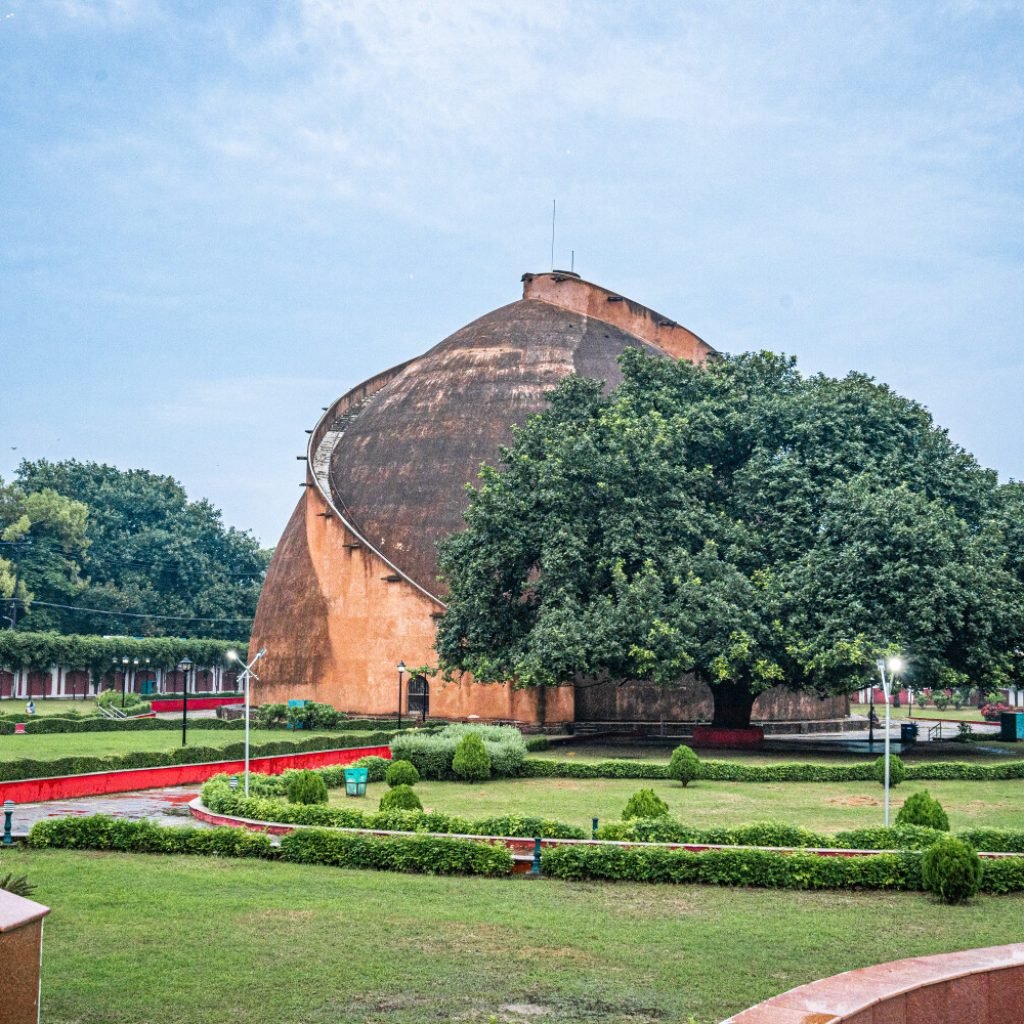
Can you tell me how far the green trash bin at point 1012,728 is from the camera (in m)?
33.9

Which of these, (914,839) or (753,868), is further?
(914,839)

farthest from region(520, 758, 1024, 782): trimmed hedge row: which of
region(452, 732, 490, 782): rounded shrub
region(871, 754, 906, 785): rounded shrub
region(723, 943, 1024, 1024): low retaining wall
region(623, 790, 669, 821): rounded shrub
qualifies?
region(723, 943, 1024, 1024): low retaining wall

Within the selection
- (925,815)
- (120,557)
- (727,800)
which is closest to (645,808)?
(925,815)

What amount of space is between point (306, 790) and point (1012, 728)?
23.6 m

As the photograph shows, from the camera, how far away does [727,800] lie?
2036 cm

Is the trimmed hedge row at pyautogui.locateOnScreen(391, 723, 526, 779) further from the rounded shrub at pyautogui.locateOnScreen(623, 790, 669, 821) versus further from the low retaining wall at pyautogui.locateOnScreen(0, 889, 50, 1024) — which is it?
the low retaining wall at pyautogui.locateOnScreen(0, 889, 50, 1024)

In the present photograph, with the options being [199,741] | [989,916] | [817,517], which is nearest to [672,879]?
[989,916]

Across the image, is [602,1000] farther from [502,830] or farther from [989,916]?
[502,830]

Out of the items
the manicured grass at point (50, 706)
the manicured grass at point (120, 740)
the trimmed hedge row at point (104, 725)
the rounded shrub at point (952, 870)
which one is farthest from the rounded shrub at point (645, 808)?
the manicured grass at point (50, 706)

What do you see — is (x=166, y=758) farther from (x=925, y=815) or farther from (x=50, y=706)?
(x=50, y=706)

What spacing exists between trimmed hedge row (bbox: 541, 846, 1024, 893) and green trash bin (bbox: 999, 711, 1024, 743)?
23066mm

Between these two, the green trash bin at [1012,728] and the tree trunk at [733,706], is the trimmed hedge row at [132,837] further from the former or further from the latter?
the green trash bin at [1012,728]

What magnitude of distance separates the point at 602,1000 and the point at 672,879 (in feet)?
15.3

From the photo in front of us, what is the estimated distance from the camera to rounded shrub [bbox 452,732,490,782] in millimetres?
22875
